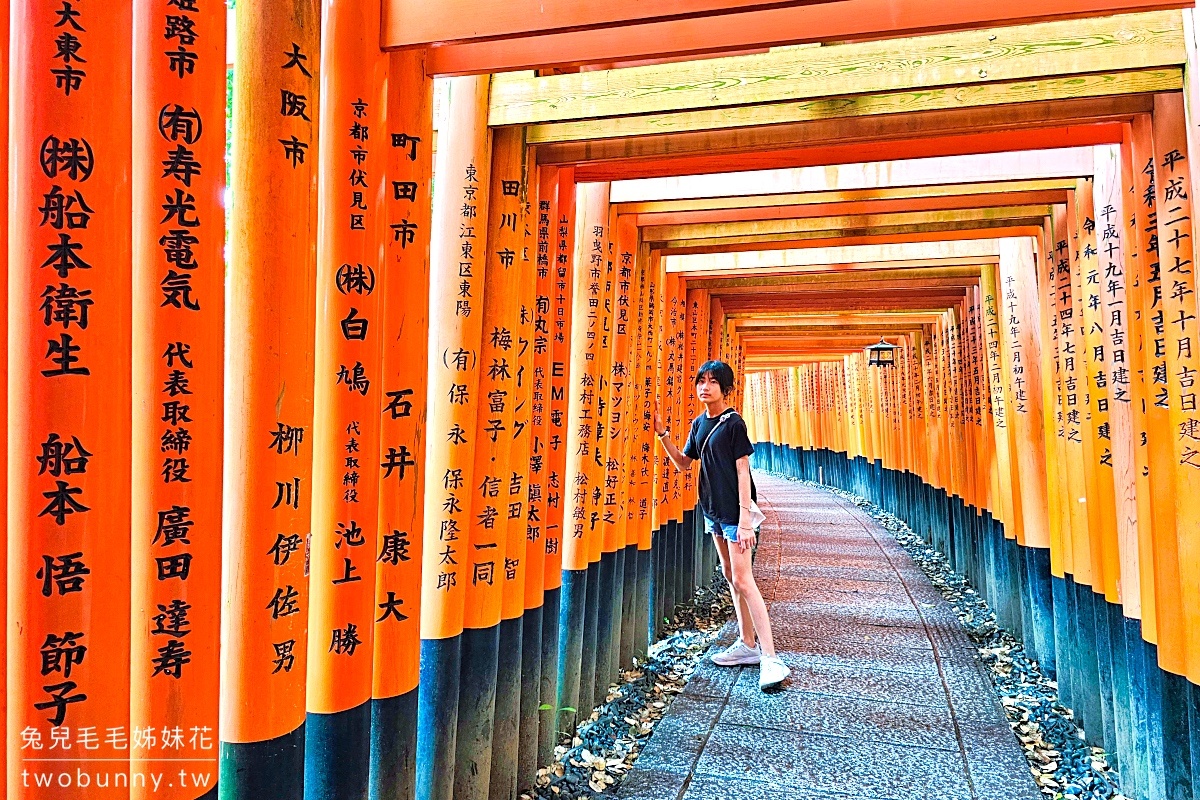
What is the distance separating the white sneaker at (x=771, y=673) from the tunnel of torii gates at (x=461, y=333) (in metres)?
1.06

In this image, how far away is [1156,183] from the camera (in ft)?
11.0

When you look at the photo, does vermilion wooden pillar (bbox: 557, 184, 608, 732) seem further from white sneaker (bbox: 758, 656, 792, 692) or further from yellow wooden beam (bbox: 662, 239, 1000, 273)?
yellow wooden beam (bbox: 662, 239, 1000, 273)

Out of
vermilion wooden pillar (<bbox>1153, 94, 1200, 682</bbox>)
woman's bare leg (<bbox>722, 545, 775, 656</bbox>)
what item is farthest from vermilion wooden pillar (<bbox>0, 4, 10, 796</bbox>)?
woman's bare leg (<bbox>722, 545, 775, 656</bbox>)

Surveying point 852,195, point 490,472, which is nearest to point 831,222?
point 852,195

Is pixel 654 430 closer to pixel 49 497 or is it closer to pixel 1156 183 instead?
pixel 1156 183

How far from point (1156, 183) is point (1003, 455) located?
382cm

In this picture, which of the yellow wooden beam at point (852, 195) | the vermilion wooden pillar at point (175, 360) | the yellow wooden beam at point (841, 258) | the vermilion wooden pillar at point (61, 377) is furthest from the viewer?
the yellow wooden beam at point (841, 258)

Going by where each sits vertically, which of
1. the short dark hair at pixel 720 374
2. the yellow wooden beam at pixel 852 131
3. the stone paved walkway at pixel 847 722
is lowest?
the stone paved walkway at pixel 847 722

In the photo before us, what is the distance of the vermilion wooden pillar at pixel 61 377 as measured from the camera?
1594 millimetres

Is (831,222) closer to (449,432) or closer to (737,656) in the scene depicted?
(737,656)

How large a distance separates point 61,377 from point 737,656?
5193mm

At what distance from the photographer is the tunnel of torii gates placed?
1.66m

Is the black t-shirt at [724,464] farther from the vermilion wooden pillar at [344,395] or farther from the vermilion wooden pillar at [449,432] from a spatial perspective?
the vermilion wooden pillar at [344,395]

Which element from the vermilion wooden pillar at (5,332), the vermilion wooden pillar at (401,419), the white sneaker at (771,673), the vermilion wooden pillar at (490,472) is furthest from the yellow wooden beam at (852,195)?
the vermilion wooden pillar at (5,332)
